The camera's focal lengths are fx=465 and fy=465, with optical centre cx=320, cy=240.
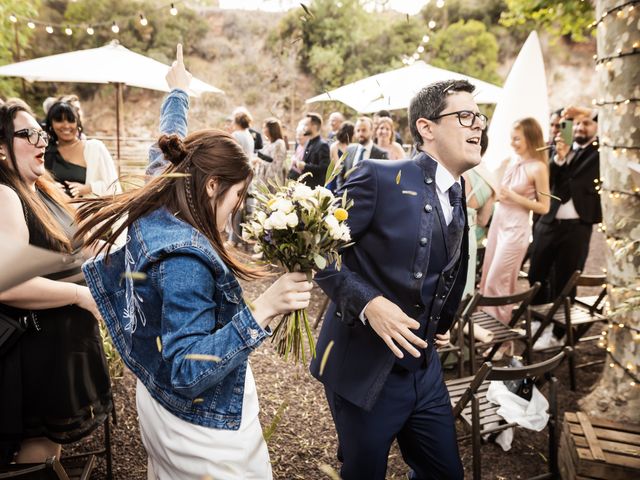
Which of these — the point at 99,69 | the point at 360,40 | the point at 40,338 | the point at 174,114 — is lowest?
the point at 40,338

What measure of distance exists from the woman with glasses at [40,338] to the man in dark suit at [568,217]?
14.5 ft

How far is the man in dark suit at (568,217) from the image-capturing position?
5012 millimetres

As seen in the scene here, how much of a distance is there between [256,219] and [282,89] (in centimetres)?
2369

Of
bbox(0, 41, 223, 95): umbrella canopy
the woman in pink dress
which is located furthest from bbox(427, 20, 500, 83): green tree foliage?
the woman in pink dress

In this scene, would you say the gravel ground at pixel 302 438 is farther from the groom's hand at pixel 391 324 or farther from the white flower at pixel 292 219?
the white flower at pixel 292 219

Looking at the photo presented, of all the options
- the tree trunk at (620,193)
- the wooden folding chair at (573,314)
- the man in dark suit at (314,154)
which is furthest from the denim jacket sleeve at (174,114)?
the man in dark suit at (314,154)

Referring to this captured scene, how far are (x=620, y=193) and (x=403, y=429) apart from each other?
233cm

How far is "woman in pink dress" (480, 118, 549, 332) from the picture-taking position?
15.6 ft

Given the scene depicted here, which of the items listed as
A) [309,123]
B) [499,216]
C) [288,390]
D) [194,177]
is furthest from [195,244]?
[309,123]

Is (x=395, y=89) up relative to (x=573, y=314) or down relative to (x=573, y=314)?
up

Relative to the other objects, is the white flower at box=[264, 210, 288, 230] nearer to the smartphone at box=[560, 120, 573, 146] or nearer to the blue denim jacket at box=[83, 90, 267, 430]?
the blue denim jacket at box=[83, 90, 267, 430]

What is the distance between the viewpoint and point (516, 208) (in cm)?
497

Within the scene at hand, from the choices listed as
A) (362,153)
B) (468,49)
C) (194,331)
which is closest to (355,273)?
(194,331)

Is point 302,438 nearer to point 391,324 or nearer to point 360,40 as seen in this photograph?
point 391,324
